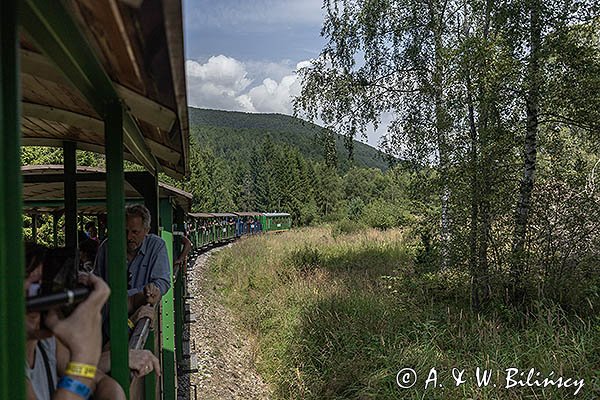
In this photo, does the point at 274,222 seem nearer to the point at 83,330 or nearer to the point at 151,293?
the point at 151,293

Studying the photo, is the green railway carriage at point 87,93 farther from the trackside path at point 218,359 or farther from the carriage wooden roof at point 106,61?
the trackside path at point 218,359

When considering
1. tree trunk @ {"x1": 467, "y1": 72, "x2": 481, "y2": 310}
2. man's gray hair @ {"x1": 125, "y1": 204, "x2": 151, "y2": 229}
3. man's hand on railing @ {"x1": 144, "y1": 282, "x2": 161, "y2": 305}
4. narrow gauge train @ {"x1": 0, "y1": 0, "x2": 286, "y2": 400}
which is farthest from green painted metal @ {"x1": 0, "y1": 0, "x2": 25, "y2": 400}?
tree trunk @ {"x1": 467, "y1": 72, "x2": 481, "y2": 310}

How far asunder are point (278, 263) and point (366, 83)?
18.3ft

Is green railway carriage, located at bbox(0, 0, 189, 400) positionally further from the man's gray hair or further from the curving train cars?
the curving train cars

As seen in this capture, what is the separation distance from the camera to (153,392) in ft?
11.0

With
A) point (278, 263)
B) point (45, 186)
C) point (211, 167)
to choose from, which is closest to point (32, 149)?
point (278, 263)

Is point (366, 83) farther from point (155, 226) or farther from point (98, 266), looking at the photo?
point (98, 266)

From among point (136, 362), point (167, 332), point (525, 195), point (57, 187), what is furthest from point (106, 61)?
point (525, 195)

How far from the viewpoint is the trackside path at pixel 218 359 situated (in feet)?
26.4

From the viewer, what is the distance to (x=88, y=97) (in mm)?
1746

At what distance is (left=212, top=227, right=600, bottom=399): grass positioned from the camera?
20.2 ft

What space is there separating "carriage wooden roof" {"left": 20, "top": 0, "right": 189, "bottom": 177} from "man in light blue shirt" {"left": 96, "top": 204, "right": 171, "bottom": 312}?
3.46 ft

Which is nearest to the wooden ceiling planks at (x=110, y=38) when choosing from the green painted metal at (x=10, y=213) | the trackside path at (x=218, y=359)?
the green painted metal at (x=10, y=213)

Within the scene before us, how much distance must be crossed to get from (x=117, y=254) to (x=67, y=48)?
1073 mm
